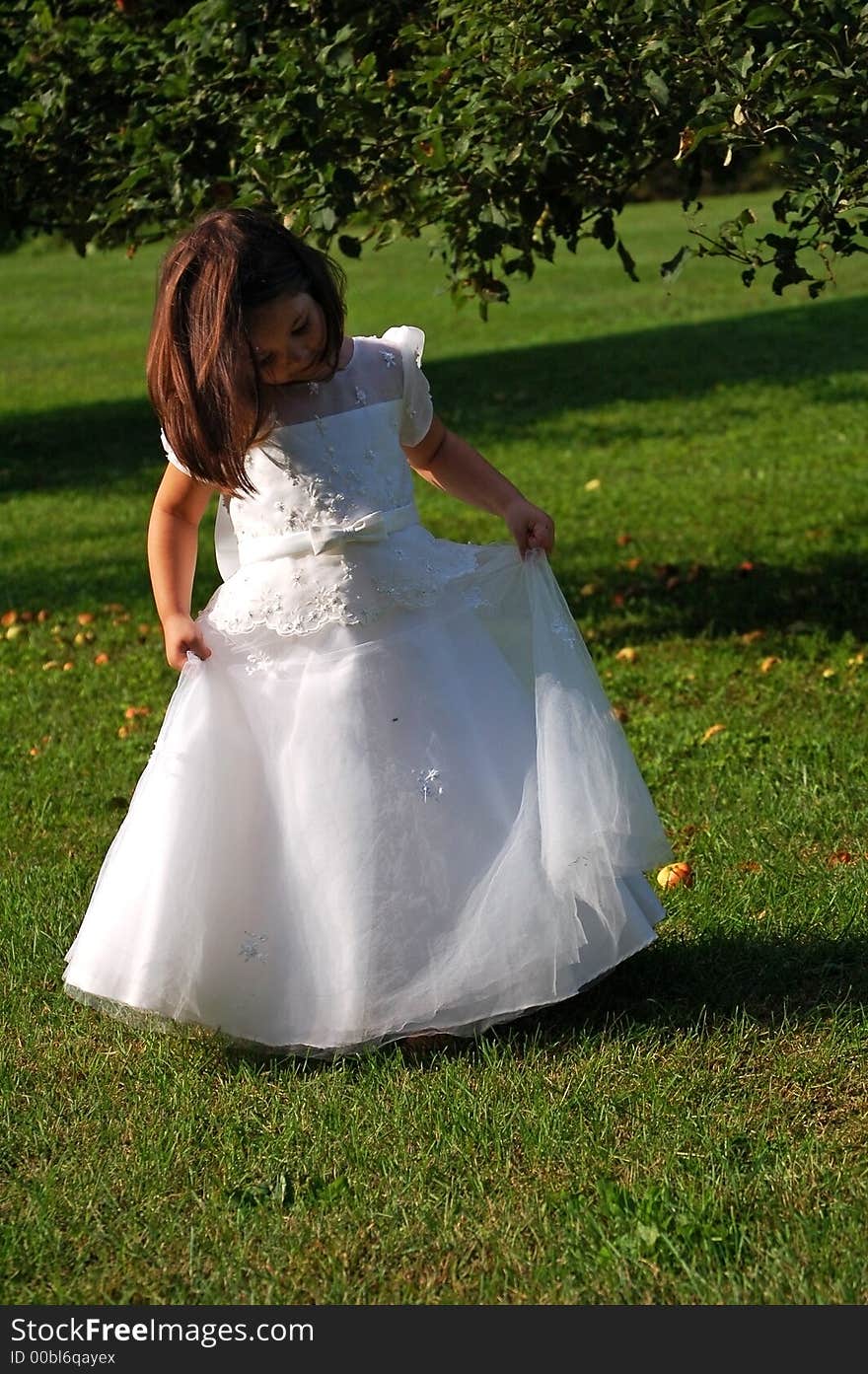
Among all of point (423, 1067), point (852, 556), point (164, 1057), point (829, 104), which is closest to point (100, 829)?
point (164, 1057)

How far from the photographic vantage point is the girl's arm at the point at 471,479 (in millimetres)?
3697

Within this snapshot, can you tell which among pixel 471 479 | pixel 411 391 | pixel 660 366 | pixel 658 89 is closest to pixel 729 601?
pixel 658 89

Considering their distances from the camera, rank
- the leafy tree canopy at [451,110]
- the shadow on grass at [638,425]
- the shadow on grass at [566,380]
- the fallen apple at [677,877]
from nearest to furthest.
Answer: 1. the fallen apple at [677,877]
2. the leafy tree canopy at [451,110]
3. the shadow on grass at [638,425]
4. the shadow on grass at [566,380]

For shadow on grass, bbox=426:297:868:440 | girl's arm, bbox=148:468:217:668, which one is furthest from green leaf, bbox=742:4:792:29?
shadow on grass, bbox=426:297:868:440

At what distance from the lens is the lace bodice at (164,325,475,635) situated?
3.46 meters

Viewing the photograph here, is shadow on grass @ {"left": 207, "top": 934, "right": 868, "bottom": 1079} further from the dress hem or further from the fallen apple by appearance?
the fallen apple

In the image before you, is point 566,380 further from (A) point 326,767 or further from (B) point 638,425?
(A) point 326,767

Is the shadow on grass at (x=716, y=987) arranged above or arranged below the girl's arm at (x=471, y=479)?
below

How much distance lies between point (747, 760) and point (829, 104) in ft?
6.73

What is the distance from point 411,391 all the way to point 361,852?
3.27ft

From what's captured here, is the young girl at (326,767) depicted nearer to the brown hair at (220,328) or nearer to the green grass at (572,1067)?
the brown hair at (220,328)

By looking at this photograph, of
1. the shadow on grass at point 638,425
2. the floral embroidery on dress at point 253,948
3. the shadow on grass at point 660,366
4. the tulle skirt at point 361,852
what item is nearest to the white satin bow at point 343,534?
the tulle skirt at point 361,852

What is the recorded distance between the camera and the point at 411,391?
363 centimetres

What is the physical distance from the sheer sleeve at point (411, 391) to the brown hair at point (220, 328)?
0.24m
